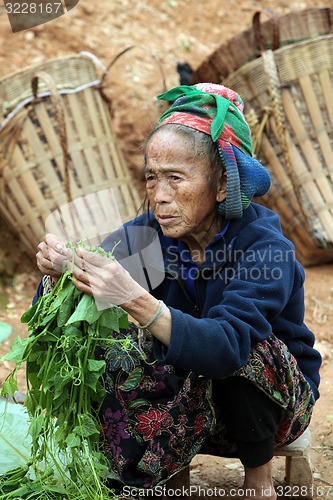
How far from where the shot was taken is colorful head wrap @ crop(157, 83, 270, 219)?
2.21 metres

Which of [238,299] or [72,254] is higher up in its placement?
[72,254]

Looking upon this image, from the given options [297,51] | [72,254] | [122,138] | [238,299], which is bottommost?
[122,138]

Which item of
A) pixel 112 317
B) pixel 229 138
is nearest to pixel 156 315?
pixel 112 317

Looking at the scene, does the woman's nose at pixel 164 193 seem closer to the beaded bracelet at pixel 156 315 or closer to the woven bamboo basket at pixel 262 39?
the beaded bracelet at pixel 156 315

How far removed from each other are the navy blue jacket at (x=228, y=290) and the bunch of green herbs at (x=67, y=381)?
20 cm

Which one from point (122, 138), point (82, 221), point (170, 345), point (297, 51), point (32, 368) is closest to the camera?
point (170, 345)

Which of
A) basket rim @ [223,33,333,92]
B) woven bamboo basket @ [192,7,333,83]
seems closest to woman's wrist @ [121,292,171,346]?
basket rim @ [223,33,333,92]

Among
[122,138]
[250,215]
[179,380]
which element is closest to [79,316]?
[179,380]

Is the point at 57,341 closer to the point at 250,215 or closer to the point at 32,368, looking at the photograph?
the point at 32,368

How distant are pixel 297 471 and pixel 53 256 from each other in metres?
1.10

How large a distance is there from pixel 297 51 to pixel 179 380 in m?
2.66

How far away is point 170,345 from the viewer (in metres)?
1.95

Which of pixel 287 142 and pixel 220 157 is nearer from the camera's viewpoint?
pixel 220 157

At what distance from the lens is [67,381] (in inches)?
81.3
